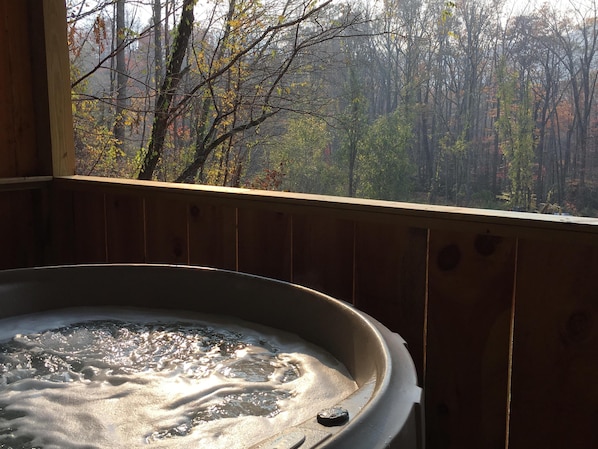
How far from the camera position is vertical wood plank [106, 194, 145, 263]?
2100 mm

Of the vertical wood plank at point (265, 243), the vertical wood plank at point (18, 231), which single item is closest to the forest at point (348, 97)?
the vertical wood plank at point (18, 231)

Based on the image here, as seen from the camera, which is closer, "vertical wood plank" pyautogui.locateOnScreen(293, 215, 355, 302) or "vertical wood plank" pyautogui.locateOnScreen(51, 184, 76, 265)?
"vertical wood plank" pyautogui.locateOnScreen(293, 215, 355, 302)

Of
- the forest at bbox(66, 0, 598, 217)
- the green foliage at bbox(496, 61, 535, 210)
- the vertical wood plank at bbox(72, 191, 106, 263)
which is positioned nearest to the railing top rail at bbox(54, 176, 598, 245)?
the vertical wood plank at bbox(72, 191, 106, 263)

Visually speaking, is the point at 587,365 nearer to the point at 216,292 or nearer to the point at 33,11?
the point at 216,292

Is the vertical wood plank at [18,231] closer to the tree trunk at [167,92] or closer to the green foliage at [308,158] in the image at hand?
the tree trunk at [167,92]

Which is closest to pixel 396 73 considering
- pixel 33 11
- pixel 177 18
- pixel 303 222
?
pixel 177 18

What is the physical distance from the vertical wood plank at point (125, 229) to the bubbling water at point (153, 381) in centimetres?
73

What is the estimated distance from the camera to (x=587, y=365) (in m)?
1.22

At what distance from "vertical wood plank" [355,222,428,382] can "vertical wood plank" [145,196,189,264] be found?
2.29ft

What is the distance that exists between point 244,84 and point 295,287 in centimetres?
522

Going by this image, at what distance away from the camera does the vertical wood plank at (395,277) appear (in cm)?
145

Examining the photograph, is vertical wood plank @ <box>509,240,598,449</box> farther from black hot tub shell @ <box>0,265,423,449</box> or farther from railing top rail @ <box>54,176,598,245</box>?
black hot tub shell @ <box>0,265,423,449</box>

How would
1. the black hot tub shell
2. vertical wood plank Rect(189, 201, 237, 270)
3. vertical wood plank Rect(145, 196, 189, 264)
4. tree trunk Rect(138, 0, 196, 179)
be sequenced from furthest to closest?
1. tree trunk Rect(138, 0, 196, 179)
2. vertical wood plank Rect(145, 196, 189, 264)
3. vertical wood plank Rect(189, 201, 237, 270)
4. the black hot tub shell

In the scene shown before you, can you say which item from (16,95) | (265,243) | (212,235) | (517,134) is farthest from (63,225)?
(517,134)
